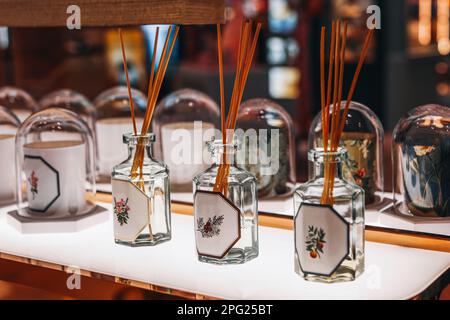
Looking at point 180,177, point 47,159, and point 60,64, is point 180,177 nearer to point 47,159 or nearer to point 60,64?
point 47,159

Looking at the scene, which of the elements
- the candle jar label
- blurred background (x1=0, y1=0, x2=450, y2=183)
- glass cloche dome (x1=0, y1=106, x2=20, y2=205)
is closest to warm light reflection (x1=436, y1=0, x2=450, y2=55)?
blurred background (x1=0, y1=0, x2=450, y2=183)

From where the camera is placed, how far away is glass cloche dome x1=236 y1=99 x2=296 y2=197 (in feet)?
5.66

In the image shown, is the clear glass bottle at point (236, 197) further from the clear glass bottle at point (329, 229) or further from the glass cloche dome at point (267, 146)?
the glass cloche dome at point (267, 146)

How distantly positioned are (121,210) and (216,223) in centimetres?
24

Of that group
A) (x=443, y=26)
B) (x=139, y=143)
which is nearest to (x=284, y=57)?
(x=443, y=26)

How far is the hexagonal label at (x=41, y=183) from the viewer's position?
62.9 inches

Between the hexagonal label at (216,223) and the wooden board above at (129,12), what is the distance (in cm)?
39

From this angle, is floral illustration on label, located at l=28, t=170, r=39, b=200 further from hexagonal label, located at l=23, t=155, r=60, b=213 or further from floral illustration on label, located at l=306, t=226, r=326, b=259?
floral illustration on label, located at l=306, t=226, r=326, b=259

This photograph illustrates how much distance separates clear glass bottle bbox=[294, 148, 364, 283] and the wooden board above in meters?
0.43

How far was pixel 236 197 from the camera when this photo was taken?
52.4 inches

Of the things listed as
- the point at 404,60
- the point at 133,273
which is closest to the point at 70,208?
the point at 133,273

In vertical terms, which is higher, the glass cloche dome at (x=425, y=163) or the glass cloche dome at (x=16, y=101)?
the glass cloche dome at (x=16, y=101)

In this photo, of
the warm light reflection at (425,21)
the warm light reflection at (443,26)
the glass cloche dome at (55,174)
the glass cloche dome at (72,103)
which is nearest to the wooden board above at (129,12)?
the glass cloche dome at (55,174)

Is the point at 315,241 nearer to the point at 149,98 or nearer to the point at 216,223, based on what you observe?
the point at 216,223
